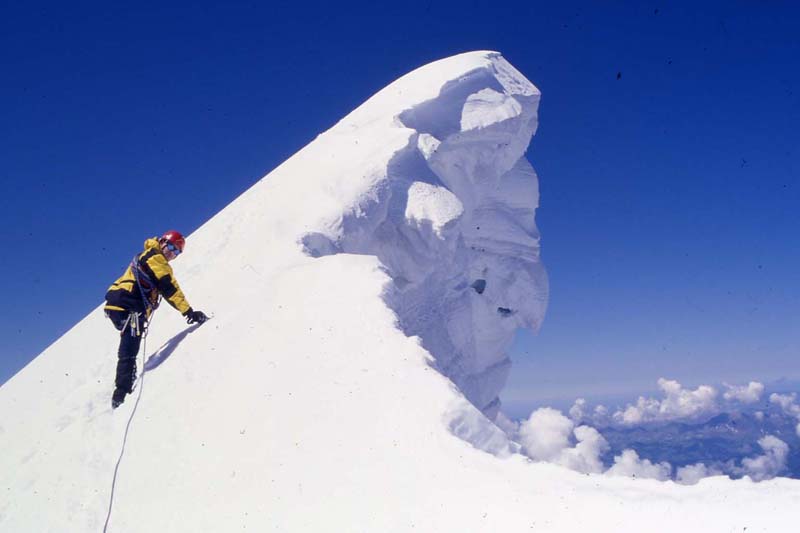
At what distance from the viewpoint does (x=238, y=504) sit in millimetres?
5301

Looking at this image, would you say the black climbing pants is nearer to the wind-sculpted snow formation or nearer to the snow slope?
the snow slope

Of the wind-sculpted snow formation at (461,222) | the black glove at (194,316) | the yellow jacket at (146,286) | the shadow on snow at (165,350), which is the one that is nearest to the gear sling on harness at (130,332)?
the yellow jacket at (146,286)

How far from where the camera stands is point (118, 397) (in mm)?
8195

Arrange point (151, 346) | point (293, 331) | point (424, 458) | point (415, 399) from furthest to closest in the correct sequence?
point (151, 346)
point (293, 331)
point (415, 399)
point (424, 458)

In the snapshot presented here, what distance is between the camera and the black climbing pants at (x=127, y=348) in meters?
8.27

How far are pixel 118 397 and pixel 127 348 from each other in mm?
739

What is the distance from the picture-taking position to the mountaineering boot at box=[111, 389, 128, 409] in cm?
815

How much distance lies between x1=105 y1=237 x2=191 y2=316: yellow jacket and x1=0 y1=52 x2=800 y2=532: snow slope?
0.72 m

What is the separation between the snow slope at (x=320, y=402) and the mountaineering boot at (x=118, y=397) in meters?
0.13

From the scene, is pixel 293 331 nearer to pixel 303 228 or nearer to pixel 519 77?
pixel 303 228

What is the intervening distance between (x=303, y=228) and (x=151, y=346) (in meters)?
3.50

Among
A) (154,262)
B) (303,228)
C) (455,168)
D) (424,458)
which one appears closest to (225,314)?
(154,262)

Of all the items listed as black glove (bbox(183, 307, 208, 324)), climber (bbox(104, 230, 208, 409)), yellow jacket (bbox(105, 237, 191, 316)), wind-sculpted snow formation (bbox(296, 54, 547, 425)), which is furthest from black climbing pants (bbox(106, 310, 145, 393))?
wind-sculpted snow formation (bbox(296, 54, 547, 425))

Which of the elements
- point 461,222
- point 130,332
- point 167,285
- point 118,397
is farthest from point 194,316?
point 461,222
